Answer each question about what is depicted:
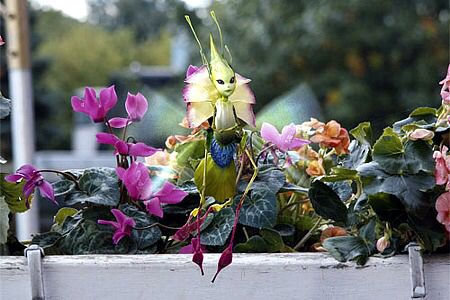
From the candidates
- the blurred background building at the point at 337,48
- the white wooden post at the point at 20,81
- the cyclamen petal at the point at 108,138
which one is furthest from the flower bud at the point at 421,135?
the blurred background building at the point at 337,48

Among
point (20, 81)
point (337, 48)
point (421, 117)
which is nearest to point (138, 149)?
point (421, 117)

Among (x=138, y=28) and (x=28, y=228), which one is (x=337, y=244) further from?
(x=138, y=28)

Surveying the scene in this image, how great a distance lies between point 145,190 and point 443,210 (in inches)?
8.2

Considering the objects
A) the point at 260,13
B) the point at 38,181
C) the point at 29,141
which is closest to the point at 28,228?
the point at 29,141

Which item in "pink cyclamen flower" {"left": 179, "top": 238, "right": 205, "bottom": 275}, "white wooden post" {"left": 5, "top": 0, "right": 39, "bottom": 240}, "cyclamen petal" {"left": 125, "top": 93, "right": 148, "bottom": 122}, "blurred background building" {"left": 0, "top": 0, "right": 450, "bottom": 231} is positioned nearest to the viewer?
"pink cyclamen flower" {"left": 179, "top": 238, "right": 205, "bottom": 275}

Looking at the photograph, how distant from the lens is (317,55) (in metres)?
6.52

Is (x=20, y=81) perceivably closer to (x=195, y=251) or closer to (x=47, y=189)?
(x=47, y=189)

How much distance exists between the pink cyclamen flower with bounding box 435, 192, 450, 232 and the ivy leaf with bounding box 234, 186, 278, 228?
119 millimetres

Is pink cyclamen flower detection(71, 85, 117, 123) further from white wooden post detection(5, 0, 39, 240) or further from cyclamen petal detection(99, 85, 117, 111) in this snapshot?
white wooden post detection(5, 0, 39, 240)

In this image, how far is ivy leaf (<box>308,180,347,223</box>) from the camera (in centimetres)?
52

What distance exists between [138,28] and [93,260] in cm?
1627

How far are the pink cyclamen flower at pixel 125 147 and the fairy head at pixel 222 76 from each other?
4.0 inches

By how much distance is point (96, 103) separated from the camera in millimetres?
543

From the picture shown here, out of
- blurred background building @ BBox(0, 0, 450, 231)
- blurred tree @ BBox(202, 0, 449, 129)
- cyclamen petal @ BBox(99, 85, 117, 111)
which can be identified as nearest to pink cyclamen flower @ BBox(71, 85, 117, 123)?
cyclamen petal @ BBox(99, 85, 117, 111)
